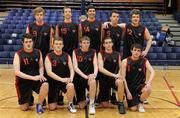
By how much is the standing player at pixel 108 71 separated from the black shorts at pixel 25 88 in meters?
1.07

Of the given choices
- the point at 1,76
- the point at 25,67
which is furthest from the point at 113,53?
the point at 1,76

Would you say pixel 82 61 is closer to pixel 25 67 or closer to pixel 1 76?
pixel 25 67

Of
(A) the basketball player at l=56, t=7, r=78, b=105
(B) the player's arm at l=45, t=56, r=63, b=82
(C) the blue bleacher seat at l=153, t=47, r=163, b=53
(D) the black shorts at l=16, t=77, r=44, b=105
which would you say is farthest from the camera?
(C) the blue bleacher seat at l=153, t=47, r=163, b=53

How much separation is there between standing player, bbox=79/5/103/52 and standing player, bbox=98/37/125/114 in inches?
11.7

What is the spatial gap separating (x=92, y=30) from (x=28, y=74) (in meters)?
1.37

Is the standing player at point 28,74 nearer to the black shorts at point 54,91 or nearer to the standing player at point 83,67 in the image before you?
the black shorts at point 54,91

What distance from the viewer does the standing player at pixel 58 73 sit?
5.96 metres

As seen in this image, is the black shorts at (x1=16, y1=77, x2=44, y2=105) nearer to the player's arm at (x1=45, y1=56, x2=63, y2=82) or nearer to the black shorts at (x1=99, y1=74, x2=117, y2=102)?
the player's arm at (x1=45, y1=56, x2=63, y2=82)

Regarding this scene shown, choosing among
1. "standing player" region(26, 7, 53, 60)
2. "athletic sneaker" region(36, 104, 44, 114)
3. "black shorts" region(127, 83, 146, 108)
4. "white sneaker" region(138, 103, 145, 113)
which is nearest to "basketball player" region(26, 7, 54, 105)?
"standing player" region(26, 7, 53, 60)

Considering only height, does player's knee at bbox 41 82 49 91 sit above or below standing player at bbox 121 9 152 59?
below

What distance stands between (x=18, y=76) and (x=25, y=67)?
0.18 metres

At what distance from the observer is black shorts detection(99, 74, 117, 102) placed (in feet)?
20.4

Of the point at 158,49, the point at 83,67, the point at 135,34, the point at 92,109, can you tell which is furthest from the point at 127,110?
the point at 158,49

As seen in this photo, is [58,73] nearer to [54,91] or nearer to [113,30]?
[54,91]
